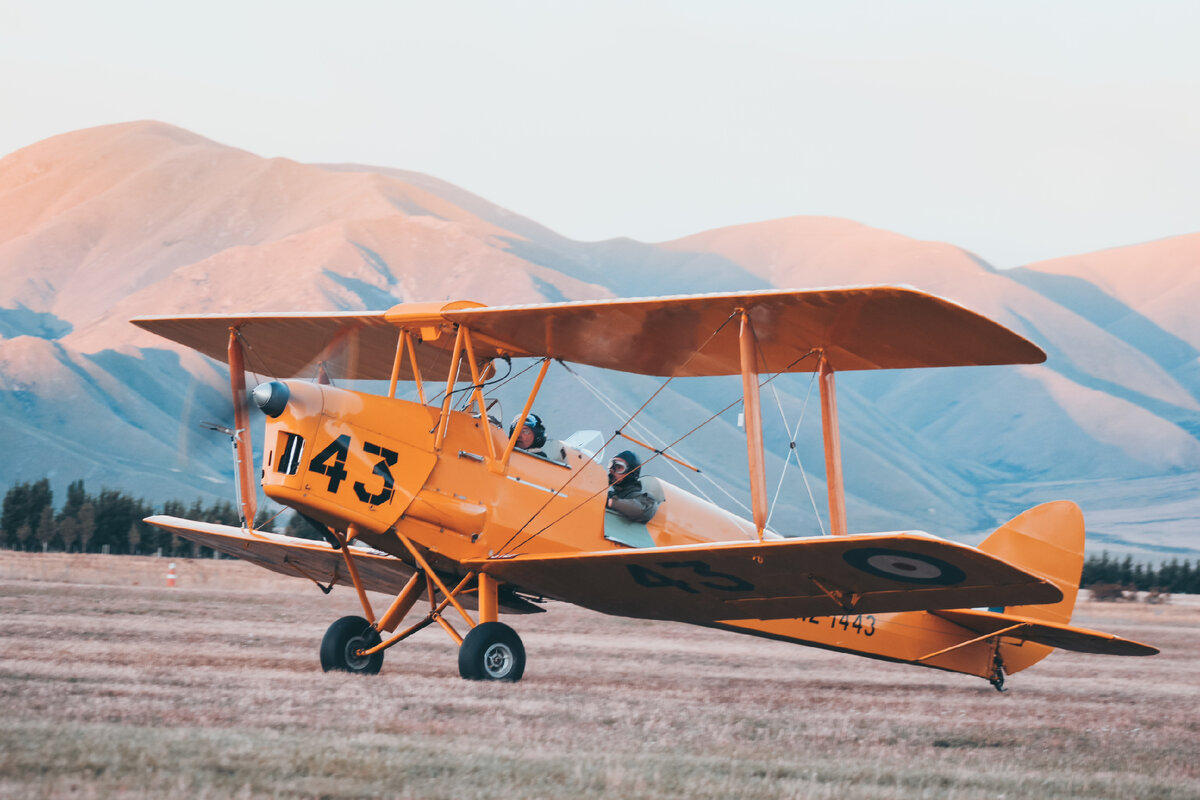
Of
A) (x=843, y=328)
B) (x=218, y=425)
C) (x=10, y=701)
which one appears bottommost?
(x=10, y=701)

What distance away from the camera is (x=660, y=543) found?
11.5m

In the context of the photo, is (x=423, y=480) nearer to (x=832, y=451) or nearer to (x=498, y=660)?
(x=498, y=660)

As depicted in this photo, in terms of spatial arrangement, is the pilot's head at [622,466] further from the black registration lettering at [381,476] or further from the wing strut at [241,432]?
the wing strut at [241,432]

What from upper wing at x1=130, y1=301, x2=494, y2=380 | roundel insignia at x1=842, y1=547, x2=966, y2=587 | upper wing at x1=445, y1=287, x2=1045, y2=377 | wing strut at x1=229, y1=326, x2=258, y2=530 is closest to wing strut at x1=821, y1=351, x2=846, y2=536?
upper wing at x1=445, y1=287, x2=1045, y2=377

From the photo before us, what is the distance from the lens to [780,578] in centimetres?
944

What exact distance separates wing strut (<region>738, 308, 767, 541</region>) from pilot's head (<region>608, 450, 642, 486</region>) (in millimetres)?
1850

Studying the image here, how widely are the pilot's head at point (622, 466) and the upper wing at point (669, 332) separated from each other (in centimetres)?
85

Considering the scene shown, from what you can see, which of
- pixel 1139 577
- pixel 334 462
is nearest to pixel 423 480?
pixel 334 462

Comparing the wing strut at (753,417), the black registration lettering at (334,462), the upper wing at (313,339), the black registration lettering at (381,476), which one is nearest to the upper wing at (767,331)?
the wing strut at (753,417)

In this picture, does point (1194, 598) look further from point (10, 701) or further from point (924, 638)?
point (10, 701)

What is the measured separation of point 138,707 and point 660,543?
17.7 feet

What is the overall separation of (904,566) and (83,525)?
1995 inches

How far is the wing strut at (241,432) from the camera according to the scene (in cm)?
1102

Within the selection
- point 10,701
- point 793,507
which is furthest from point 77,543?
point 793,507
